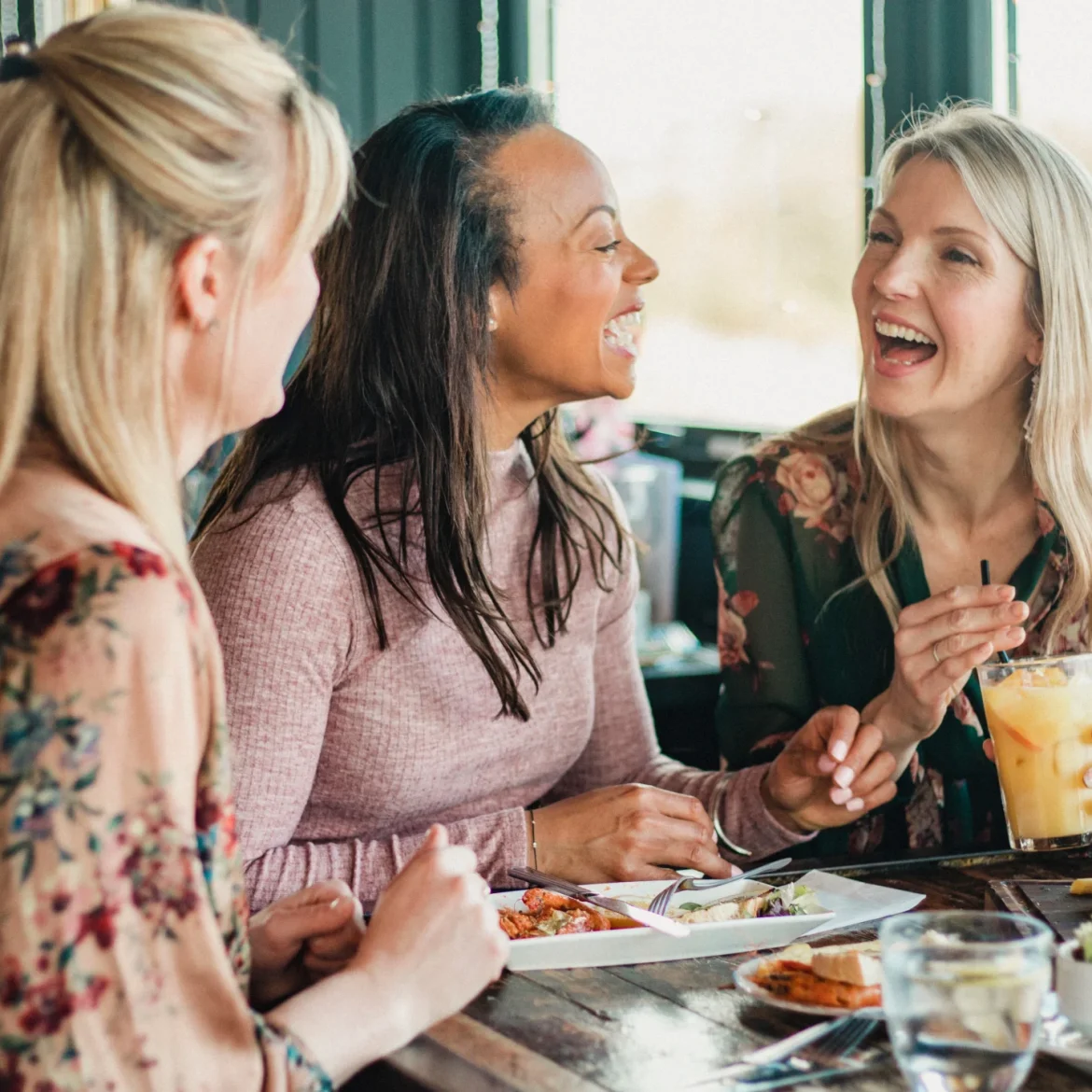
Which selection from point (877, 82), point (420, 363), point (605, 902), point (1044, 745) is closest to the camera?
point (605, 902)

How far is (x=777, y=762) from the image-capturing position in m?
1.88

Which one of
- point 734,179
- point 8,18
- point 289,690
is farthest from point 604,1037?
point 8,18

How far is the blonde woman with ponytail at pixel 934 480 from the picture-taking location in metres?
2.10

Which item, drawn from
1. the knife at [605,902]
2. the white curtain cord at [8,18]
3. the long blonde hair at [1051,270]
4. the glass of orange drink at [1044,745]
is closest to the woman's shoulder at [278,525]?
the knife at [605,902]

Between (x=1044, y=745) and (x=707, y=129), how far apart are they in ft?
8.89

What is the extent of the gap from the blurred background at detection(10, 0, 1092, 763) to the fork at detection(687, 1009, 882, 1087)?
1.98 meters

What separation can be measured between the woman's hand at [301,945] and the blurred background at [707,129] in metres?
1.88

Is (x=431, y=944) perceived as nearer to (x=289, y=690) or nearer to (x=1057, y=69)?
(x=289, y=690)

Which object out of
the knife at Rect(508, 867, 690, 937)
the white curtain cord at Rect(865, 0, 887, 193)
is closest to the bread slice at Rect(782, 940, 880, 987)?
the knife at Rect(508, 867, 690, 937)

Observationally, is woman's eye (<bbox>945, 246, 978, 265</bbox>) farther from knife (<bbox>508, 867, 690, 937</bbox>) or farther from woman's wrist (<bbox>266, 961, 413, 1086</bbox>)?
woman's wrist (<bbox>266, 961, 413, 1086</bbox>)

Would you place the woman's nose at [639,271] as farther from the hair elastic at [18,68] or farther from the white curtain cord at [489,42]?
the white curtain cord at [489,42]

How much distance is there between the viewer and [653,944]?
1356mm

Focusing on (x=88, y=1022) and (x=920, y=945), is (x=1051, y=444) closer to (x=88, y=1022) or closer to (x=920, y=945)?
(x=920, y=945)

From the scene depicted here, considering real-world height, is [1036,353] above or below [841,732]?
above
